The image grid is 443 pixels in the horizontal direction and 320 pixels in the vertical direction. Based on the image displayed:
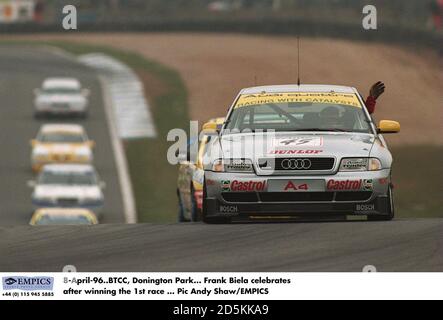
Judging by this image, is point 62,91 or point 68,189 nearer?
point 68,189

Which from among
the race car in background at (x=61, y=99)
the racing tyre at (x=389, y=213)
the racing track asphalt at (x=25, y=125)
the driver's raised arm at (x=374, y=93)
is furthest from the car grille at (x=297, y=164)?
the race car in background at (x=61, y=99)

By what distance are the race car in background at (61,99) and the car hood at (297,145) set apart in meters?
50.2

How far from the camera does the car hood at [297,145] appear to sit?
12.5 meters

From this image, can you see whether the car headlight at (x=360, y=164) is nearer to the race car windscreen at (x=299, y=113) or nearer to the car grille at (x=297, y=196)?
the car grille at (x=297, y=196)

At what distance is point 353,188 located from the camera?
12430 millimetres

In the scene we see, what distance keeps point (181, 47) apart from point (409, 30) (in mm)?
22688

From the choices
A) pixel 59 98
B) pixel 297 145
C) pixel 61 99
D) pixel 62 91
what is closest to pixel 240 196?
pixel 297 145

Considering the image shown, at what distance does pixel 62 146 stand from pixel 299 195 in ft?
131

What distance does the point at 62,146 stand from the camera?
170ft

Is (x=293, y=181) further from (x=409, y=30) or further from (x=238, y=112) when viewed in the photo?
(x=409, y=30)

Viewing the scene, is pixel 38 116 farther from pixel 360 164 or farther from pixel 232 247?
pixel 232 247

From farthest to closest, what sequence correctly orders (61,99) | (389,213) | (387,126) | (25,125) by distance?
(61,99) < (25,125) < (387,126) < (389,213)

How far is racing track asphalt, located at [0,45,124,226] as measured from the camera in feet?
157

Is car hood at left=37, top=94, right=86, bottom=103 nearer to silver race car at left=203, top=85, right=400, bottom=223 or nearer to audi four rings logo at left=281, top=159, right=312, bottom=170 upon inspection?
silver race car at left=203, top=85, right=400, bottom=223
